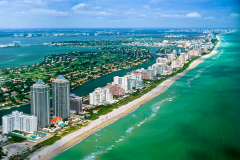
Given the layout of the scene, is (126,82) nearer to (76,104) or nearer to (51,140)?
(76,104)

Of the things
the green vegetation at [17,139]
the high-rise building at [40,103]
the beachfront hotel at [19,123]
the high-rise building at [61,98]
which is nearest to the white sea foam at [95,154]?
the green vegetation at [17,139]

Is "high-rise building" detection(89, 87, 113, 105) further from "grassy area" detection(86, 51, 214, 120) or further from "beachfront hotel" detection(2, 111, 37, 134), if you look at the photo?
"beachfront hotel" detection(2, 111, 37, 134)

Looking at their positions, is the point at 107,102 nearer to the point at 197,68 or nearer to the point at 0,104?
the point at 0,104

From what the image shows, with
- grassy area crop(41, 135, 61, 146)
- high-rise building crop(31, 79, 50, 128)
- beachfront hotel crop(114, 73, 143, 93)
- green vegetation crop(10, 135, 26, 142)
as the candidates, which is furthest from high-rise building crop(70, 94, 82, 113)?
beachfront hotel crop(114, 73, 143, 93)

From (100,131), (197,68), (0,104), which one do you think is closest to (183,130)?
(100,131)

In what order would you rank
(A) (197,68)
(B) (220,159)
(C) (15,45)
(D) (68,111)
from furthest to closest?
(C) (15,45)
(A) (197,68)
(D) (68,111)
(B) (220,159)

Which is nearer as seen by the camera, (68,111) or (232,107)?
(68,111)

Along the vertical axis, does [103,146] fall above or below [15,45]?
below
